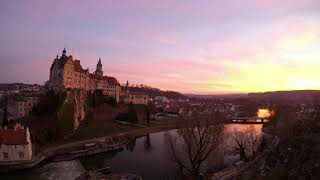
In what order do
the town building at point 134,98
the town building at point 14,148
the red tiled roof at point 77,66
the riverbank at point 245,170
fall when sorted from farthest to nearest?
the town building at point 134,98 → the red tiled roof at point 77,66 → the town building at point 14,148 → the riverbank at point 245,170

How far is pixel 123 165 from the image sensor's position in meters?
32.0

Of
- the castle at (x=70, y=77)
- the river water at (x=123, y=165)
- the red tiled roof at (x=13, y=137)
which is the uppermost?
the castle at (x=70, y=77)

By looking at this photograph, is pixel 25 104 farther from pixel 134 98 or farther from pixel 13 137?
pixel 134 98

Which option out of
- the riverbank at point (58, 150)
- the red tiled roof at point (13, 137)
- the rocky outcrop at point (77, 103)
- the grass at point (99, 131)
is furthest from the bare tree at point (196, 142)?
the rocky outcrop at point (77, 103)

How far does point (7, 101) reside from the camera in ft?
184

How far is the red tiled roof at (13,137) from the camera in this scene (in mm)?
31547

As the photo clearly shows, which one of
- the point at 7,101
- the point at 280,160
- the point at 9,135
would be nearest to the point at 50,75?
the point at 7,101

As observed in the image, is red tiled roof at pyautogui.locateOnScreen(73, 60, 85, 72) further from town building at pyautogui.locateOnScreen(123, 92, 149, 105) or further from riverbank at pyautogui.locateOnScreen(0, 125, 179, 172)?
town building at pyautogui.locateOnScreen(123, 92, 149, 105)

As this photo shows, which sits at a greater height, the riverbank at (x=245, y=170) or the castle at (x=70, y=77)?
the castle at (x=70, y=77)

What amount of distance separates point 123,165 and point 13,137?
37.9 feet

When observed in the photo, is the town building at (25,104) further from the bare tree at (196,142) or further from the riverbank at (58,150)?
the bare tree at (196,142)

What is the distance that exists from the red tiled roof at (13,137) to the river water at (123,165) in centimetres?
344

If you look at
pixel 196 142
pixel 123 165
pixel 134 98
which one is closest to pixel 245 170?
pixel 196 142

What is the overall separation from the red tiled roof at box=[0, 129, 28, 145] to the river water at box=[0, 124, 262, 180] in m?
3.44
